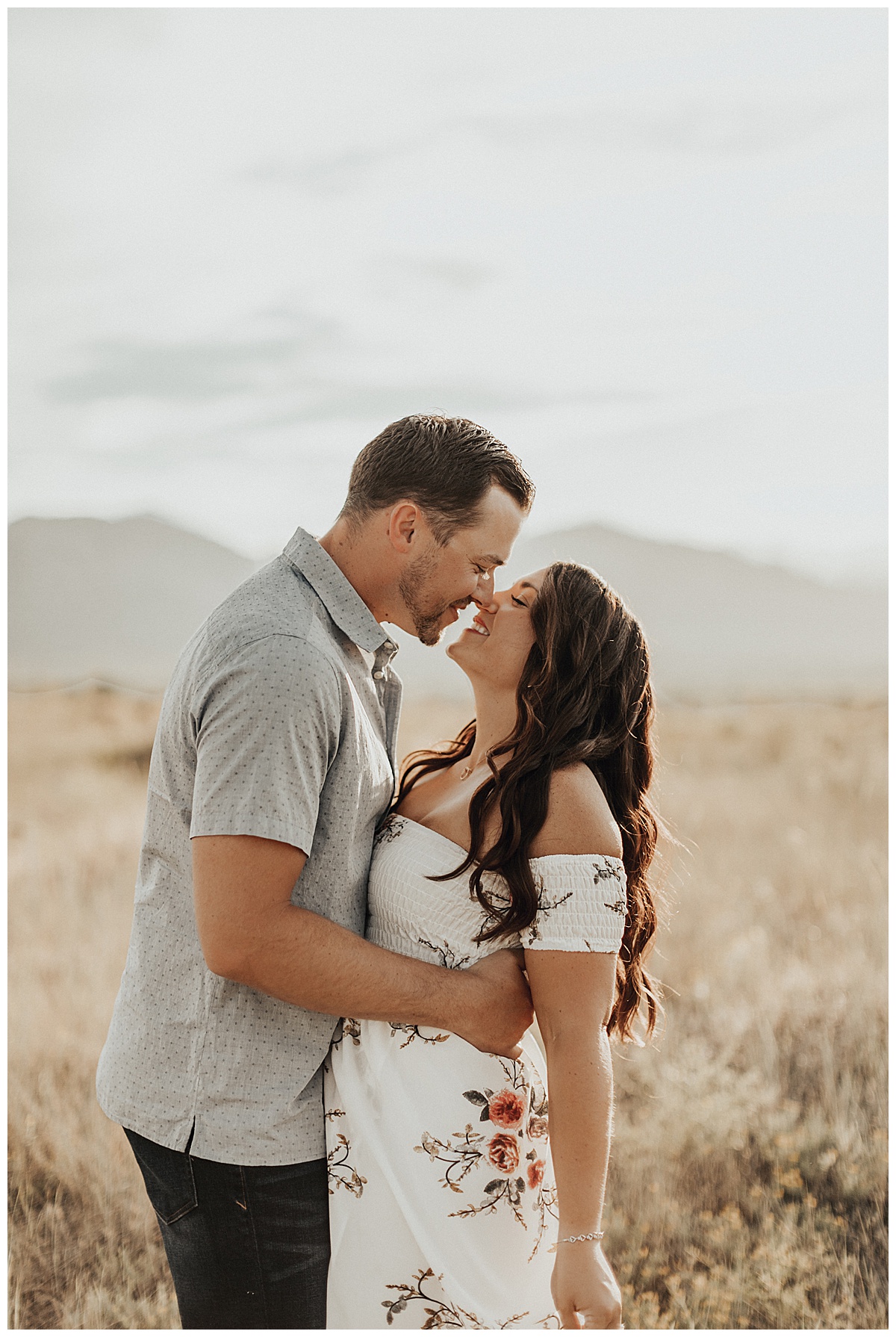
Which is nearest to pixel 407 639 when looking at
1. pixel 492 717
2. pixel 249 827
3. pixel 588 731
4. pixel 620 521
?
pixel 492 717

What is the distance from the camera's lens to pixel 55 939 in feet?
21.9

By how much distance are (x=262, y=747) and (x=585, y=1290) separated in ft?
3.90

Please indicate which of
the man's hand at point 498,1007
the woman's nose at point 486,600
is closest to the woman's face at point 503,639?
the woman's nose at point 486,600

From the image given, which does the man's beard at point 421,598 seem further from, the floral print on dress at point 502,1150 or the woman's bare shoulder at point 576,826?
the floral print on dress at point 502,1150

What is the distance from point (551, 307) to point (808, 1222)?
1343cm

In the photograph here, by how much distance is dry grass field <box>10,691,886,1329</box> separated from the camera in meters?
3.69

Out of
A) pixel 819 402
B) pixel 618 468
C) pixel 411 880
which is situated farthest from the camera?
pixel 618 468

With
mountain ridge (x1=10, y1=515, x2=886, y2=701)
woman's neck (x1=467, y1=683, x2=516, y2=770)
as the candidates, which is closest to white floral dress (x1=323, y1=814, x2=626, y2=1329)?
woman's neck (x1=467, y1=683, x2=516, y2=770)

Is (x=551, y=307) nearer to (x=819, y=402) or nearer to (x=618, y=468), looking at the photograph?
(x=819, y=402)

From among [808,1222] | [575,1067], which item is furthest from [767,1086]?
[575,1067]

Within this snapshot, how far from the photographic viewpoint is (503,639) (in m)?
2.35

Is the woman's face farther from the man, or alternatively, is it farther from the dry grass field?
the dry grass field

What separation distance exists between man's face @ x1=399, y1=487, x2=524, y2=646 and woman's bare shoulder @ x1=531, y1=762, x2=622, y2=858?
46cm

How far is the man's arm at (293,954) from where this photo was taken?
169cm
